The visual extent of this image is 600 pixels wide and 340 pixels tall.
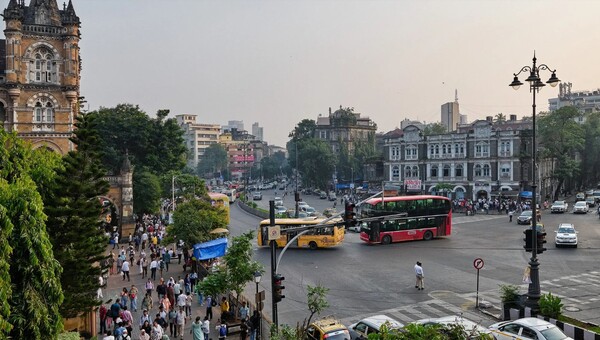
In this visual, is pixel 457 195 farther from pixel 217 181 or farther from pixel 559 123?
pixel 217 181

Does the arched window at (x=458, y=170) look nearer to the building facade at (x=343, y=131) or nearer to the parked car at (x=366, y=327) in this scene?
the building facade at (x=343, y=131)

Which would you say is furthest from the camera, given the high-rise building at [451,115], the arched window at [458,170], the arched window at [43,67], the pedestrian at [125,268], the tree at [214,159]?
the tree at [214,159]

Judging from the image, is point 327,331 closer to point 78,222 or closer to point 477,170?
point 78,222

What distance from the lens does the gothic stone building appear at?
1474 inches

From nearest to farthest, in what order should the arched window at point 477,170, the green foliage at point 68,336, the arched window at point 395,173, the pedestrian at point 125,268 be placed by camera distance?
the green foliage at point 68,336 < the pedestrian at point 125,268 < the arched window at point 477,170 < the arched window at point 395,173

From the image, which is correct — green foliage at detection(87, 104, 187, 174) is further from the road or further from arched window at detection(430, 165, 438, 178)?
arched window at detection(430, 165, 438, 178)

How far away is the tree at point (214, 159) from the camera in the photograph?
487 ft

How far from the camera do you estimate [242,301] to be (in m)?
20.9

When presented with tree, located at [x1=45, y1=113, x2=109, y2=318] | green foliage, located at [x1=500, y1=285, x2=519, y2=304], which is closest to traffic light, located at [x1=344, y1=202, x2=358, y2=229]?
green foliage, located at [x1=500, y1=285, x2=519, y2=304]

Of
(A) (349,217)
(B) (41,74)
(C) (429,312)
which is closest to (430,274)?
(C) (429,312)

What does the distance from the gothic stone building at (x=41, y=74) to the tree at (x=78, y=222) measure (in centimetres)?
1983

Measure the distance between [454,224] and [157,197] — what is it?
25946mm

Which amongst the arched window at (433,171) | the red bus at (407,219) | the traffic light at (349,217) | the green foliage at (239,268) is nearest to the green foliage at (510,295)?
the traffic light at (349,217)

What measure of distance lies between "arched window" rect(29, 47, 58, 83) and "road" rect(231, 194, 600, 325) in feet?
65.7
